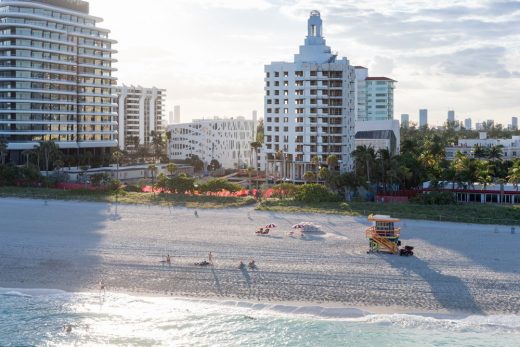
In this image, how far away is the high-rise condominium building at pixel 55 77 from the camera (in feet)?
337

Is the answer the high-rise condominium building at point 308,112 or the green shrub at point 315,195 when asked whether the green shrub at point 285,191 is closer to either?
the green shrub at point 315,195

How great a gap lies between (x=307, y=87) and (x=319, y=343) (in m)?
68.2

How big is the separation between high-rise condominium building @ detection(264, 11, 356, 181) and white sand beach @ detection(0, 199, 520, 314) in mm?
38528

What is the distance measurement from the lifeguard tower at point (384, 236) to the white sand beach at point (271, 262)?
3.06 ft

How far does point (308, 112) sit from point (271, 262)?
187 ft

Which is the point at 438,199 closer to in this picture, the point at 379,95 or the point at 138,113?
the point at 379,95

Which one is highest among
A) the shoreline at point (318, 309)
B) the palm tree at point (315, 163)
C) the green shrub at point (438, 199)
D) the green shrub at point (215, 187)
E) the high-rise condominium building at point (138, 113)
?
the high-rise condominium building at point (138, 113)

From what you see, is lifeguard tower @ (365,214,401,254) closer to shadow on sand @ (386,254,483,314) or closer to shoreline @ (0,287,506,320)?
shadow on sand @ (386,254,483,314)

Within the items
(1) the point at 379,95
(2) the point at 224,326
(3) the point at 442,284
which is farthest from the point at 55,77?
(1) the point at 379,95

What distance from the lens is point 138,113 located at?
Result: 564 feet

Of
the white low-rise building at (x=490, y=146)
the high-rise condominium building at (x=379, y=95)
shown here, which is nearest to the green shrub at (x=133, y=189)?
the white low-rise building at (x=490, y=146)

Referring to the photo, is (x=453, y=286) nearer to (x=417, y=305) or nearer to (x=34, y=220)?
(x=417, y=305)

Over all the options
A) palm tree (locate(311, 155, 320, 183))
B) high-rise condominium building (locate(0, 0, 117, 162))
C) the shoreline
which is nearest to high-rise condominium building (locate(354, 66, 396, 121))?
high-rise condominium building (locate(0, 0, 117, 162))

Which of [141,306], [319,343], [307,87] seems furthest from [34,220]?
[307,87]
